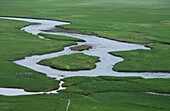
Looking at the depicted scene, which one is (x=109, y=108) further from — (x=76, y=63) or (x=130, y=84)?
(x=76, y=63)

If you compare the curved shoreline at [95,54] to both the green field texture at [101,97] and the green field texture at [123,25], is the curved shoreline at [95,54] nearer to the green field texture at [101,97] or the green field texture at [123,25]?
the green field texture at [123,25]

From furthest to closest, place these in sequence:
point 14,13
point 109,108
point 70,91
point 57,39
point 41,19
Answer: point 14,13, point 41,19, point 57,39, point 70,91, point 109,108

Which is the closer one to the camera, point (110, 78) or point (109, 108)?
point (109, 108)

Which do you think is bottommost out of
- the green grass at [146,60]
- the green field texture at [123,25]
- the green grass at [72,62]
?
the green field texture at [123,25]

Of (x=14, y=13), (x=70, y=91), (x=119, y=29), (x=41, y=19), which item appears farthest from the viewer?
(x=14, y=13)

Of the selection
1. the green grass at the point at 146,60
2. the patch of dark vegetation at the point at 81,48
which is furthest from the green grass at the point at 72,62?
the patch of dark vegetation at the point at 81,48

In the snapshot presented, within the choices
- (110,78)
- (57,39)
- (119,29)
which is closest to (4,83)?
(110,78)

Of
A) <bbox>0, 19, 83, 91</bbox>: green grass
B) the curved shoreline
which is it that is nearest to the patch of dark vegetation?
the curved shoreline
